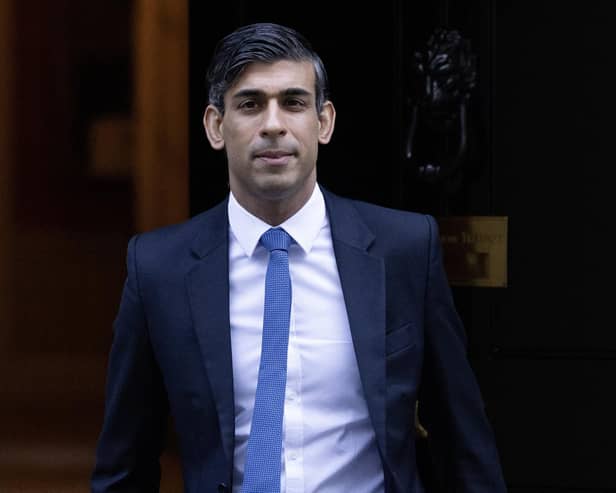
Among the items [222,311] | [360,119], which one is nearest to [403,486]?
[222,311]

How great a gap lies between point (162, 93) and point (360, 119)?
0.61 meters

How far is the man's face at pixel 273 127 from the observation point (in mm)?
2072

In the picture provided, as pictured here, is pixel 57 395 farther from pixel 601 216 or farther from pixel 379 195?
pixel 601 216

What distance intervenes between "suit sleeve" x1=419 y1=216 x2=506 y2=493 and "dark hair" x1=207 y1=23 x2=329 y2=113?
1.43 ft

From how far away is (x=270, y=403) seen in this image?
202cm

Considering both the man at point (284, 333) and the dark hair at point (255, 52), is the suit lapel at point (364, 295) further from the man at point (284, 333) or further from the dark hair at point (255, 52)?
the dark hair at point (255, 52)

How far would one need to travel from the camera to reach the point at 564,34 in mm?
3236

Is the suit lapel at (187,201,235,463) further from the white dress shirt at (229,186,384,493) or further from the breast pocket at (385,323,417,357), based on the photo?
the breast pocket at (385,323,417,357)

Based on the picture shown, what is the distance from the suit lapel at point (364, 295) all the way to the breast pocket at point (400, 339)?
0.10 feet

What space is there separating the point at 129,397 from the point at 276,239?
441mm

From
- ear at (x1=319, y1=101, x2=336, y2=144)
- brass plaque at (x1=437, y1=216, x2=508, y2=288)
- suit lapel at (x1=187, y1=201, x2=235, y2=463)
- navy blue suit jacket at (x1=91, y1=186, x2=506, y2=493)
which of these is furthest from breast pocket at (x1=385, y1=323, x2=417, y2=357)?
brass plaque at (x1=437, y1=216, x2=508, y2=288)

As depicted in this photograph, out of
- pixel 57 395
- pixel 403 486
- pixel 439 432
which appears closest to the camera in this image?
pixel 403 486

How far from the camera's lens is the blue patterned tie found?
2.01 meters

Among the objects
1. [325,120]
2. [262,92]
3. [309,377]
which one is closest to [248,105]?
[262,92]
